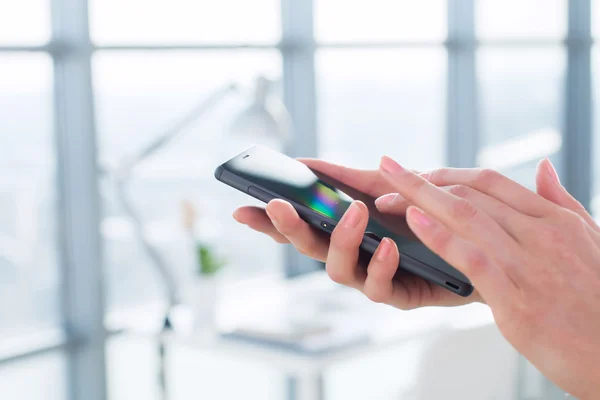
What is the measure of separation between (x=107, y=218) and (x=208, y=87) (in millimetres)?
624

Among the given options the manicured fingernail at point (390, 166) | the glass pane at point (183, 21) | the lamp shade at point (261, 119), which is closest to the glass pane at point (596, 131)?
the glass pane at point (183, 21)

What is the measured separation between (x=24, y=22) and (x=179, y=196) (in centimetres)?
77

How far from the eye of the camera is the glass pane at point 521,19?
4.24m

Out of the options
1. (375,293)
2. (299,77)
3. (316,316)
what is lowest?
(316,316)

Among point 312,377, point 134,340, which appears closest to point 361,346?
point 312,377

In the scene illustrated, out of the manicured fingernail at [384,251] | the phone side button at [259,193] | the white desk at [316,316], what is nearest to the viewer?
the manicured fingernail at [384,251]

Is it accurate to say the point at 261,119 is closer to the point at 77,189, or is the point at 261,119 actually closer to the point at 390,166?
the point at 77,189

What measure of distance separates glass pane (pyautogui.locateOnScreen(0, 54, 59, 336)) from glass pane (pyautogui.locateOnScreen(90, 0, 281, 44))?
0.84ft

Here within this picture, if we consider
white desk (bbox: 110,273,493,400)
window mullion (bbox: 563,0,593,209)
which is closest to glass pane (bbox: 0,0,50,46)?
white desk (bbox: 110,273,493,400)

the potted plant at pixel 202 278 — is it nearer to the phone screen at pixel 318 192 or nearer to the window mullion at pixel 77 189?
the window mullion at pixel 77 189

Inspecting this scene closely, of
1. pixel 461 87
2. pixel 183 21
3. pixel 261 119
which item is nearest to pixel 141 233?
pixel 261 119

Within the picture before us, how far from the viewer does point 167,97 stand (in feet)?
8.91

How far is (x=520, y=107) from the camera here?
4590 mm

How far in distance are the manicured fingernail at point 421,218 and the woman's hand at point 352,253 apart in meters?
0.18
